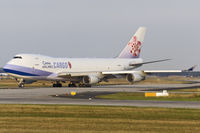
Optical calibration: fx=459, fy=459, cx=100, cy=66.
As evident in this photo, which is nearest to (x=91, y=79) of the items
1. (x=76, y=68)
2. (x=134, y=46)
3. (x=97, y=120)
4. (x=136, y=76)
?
(x=76, y=68)

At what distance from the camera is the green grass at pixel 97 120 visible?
21703 mm

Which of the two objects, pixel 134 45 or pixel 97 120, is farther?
pixel 134 45

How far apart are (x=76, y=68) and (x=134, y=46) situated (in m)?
15.7

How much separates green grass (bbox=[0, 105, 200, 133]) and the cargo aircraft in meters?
40.5

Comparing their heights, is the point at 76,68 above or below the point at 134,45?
below

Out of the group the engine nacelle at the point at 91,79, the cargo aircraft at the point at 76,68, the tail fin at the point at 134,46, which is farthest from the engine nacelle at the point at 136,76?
the tail fin at the point at 134,46

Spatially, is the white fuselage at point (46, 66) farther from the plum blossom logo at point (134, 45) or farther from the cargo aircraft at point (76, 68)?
the plum blossom logo at point (134, 45)

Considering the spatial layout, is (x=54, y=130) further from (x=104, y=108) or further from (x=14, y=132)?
(x=104, y=108)

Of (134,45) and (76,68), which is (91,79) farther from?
(134,45)

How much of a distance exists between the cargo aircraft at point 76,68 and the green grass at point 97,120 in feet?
133

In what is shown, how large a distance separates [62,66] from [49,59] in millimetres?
2597

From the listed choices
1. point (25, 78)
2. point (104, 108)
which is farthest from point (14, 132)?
point (25, 78)

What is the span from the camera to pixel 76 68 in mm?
79812

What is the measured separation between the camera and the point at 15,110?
3097cm
